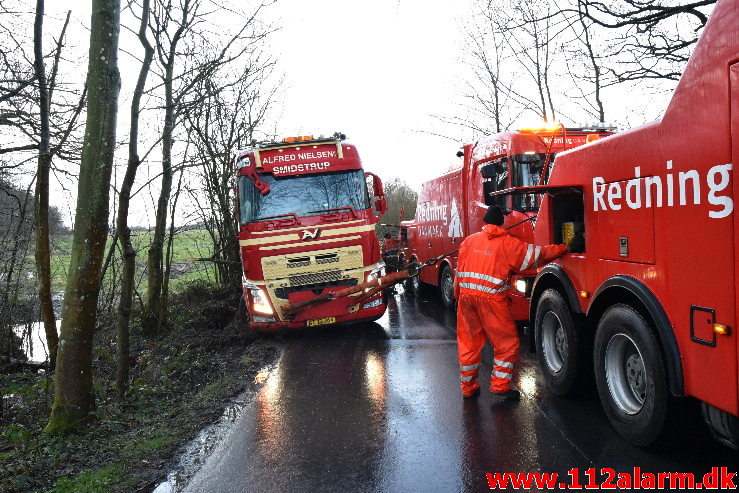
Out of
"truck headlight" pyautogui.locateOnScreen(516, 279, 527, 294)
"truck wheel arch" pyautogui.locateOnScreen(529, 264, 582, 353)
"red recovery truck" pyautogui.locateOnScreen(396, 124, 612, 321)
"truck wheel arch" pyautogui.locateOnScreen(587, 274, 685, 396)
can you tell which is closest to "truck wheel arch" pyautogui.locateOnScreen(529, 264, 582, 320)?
"truck wheel arch" pyautogui.locateOnScreen(529, 264, 582, 353)

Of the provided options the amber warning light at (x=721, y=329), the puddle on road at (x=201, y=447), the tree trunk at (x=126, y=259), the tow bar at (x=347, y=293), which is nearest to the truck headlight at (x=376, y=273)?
the tow bar at (x=347, y=293)

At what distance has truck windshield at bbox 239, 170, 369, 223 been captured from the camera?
9008 millimetres

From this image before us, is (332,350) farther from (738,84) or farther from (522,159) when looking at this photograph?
(738,84)

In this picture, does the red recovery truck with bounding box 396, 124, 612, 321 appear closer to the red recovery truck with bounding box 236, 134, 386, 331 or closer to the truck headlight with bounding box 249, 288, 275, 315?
the red recovery truck with bounding box 236, 134, 386, 331

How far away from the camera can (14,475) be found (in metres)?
4.03

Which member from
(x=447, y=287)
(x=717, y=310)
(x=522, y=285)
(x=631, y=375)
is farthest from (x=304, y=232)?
(x=717, y=310)

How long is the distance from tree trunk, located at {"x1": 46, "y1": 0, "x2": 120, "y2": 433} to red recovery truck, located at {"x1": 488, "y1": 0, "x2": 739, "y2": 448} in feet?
13.5

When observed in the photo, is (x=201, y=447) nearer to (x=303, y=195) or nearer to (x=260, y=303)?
(x=260, y=303)

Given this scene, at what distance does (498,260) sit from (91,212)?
12.7 feet

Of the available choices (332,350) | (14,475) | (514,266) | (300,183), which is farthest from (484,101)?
(14,475)

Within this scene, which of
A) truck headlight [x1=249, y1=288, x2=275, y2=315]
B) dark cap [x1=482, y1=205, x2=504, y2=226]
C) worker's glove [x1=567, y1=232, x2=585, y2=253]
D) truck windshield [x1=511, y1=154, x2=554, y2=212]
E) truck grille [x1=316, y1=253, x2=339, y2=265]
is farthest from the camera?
truck grille [x1=316, y1=253, x2=339, y2=265]

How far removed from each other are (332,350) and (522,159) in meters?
3.96

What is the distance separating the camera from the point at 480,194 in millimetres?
8883

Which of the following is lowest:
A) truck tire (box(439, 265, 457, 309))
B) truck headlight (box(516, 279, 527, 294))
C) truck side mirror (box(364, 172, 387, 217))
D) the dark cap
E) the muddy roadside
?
the muddy roadside
